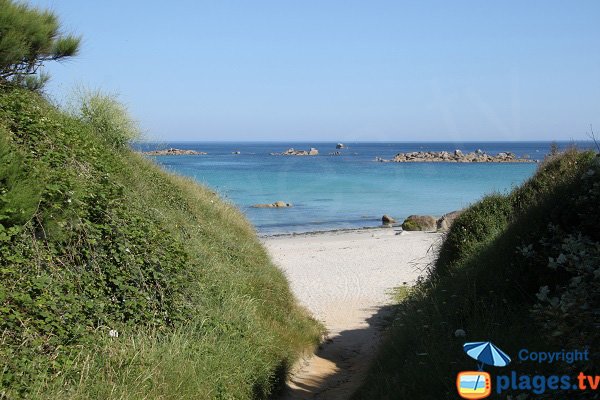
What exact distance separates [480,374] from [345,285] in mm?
16236

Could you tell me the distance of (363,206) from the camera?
55.6 m

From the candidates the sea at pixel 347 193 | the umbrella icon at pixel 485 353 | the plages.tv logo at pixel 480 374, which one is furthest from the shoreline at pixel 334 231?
the umbrella icon at pixel 485 353

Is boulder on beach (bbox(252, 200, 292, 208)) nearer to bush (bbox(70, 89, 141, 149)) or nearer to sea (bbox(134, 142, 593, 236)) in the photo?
sea (bbox(134, 142, 593, 236))

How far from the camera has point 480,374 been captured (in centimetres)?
546

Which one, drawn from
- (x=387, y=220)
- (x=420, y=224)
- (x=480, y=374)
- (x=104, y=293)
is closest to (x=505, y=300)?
→ (x=480, y=374)

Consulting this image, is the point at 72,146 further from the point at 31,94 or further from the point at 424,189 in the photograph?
the point at 424,189

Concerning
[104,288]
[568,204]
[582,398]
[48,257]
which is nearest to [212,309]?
[104,288]

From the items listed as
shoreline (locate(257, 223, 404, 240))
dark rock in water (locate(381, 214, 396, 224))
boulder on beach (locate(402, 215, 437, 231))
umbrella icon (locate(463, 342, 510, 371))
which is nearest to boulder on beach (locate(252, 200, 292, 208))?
dark rock in water (locate(381, 214, 396, 224))

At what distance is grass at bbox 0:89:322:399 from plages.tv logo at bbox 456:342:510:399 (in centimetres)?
293

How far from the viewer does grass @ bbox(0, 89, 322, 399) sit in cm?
612

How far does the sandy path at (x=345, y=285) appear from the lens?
11.3m

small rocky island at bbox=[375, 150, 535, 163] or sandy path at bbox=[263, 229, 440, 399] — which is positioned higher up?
small rocky island at bbox=[375, 150, 535, 163]

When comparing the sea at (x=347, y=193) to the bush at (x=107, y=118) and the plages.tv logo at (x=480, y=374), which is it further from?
the plages.tv logo at (x=480, y=374)

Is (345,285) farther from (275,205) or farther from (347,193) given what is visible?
(347,193)
